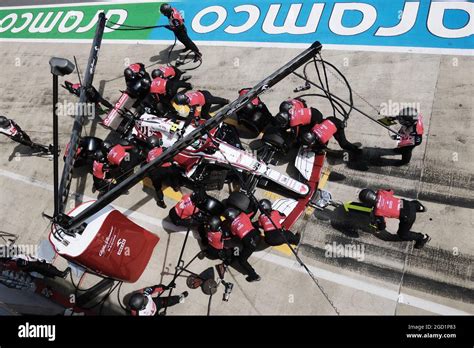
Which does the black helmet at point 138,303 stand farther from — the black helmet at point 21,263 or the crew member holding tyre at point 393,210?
the crew member holding tyre at point 393,210

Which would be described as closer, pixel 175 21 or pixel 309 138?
pixel 309 138

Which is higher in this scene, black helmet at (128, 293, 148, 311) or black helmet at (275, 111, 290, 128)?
black helmet at (275, 111, 290, 128)

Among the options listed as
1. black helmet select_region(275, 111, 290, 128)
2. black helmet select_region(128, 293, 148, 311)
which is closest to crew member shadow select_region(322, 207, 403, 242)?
black helmet select_region(275, 111, 290, 128)

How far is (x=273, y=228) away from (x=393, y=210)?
2.36 meters

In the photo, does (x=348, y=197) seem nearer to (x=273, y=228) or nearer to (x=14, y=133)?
(x=273, y=228)

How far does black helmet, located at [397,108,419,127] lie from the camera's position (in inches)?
293

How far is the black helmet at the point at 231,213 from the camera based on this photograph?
759cm

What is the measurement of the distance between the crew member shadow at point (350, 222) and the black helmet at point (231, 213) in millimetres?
2086

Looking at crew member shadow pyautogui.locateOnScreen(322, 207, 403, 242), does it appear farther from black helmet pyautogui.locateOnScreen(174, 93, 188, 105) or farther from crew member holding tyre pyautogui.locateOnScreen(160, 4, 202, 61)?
crew member holding tyre pyautogui.locateOnScreen(160, 4, 202, 61)

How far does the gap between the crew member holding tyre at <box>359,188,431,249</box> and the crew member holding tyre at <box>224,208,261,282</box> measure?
2314mm

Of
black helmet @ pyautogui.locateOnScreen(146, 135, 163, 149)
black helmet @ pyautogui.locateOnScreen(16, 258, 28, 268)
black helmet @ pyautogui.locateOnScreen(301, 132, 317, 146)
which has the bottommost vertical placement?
black helmet @ pyautogui.locateOnScreen(16, 258, 28, 268)

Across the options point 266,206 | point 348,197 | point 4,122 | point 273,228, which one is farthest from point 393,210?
point 4,122

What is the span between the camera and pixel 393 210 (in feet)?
23.2

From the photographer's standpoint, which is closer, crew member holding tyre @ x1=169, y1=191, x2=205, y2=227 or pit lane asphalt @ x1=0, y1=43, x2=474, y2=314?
pit lane asphalt @ x1=0, y1=43, x2=474, y2=314
